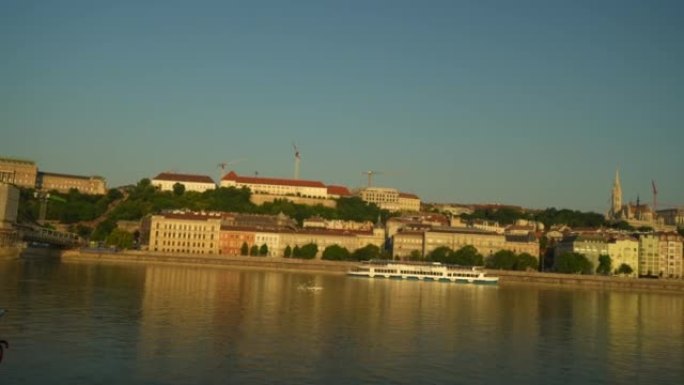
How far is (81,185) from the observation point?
103m

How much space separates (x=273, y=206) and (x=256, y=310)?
6513cm

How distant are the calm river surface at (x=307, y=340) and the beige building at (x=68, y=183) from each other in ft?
238

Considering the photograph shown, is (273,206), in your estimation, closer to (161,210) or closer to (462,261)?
(161,210)

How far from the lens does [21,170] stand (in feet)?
324

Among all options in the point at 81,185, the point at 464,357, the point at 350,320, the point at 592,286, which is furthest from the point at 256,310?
the point at 81,185

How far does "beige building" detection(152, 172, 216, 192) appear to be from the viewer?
93.9m

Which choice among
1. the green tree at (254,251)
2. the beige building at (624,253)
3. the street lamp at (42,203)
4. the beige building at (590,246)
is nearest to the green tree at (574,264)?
the beige building at (590,246)

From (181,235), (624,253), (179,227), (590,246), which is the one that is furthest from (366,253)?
(624,253)

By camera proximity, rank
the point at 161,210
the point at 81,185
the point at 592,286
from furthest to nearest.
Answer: the point at 81,185 → the point at 161,210 → the point at 592,286

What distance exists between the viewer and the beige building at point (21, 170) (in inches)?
3853

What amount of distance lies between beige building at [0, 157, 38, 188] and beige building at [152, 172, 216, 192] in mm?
17251

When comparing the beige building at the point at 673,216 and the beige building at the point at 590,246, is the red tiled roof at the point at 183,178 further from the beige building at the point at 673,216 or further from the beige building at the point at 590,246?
the beige building at the point at 673,216

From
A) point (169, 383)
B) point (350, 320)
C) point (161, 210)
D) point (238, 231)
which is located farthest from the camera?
point (161, 210)

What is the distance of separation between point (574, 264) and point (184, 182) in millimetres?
49887
